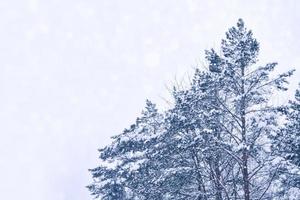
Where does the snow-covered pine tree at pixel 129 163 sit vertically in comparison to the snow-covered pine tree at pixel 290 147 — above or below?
above

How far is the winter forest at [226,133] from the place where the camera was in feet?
56.5

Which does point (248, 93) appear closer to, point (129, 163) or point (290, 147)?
point (290, 147)

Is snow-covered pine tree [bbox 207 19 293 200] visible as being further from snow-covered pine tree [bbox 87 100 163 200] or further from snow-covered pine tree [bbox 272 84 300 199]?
snow-covered pine tree [bbox 87 100 163 200]

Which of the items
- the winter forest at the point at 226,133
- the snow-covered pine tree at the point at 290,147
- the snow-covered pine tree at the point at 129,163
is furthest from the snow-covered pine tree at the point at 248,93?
the snow-covered pine tree at the point at 129,163

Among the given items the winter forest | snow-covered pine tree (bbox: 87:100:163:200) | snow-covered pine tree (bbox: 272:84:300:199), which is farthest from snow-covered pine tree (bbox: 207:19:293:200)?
snow-covered pine tree (bbox: 87:100:163:200)

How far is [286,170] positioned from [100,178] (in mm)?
10163

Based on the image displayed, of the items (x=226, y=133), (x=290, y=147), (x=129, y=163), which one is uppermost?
(x=129, y=163)

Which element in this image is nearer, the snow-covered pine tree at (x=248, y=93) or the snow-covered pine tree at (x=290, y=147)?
the snow-covered pine tree at (x=248, y=93)

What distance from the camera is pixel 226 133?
19188 mm

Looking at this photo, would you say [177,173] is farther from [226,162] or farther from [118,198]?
[118,198]

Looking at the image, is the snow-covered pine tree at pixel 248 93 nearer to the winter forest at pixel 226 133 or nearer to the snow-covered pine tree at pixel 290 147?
the winter forest at pixel 226 133

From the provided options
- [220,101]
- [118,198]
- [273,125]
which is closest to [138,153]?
[118,198]

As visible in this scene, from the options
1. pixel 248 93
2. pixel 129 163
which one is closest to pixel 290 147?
pixel 248 93

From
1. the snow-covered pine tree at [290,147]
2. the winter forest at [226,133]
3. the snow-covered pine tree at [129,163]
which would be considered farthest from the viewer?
the snow-covered pine tree at [129,163]
